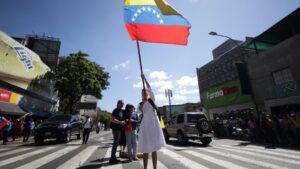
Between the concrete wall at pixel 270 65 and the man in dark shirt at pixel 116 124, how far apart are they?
50.5ft

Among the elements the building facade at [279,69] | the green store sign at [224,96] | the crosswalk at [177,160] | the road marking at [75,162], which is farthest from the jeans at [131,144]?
the green store sign at [224,96]

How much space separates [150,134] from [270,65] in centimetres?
1852

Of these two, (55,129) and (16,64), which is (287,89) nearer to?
(55,129)

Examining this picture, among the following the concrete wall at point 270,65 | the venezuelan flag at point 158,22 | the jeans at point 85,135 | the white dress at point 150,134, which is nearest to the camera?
the white dress at point 150,134

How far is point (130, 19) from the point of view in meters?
6.35

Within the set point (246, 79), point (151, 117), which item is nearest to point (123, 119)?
point (151, 117)

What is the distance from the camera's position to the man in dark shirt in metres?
6.33

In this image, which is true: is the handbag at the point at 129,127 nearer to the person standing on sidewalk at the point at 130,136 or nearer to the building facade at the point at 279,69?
the person standing on sidewalk at the point at 130,136

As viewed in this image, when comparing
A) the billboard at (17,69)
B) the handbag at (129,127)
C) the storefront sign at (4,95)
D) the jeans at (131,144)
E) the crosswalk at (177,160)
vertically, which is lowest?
the crosswalk at (177,160)

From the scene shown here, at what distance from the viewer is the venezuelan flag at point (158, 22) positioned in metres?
6.45

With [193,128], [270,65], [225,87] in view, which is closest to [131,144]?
[193,128]

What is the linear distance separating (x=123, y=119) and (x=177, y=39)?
3.18 m

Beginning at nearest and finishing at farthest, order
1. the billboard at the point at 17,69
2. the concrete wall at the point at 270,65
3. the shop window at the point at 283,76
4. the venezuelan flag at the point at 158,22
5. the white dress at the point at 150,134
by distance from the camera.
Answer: the white dress at the point at 150,134 → the venezuelan flag at the point at 158,22 → the concrete wall at the point at 270,65 → the shop window at the point at 283,76 → the billboard at the point at 17,69

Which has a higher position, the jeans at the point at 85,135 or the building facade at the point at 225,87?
the building facade at the point at 225,87
